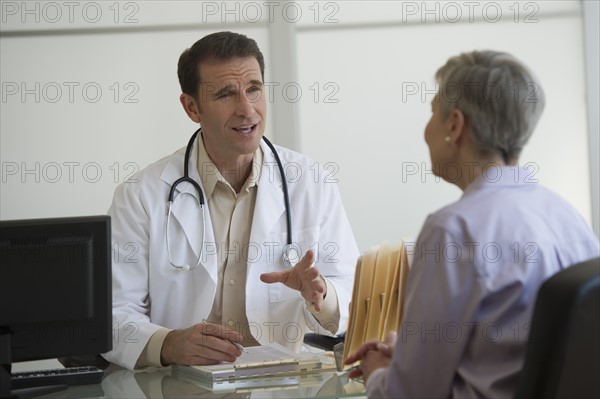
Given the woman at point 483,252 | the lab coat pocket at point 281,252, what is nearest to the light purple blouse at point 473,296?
the woman at point 483,252

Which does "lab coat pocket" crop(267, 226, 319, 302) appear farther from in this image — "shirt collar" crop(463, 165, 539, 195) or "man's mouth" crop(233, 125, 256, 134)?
"shirt collar" crop(463, 165, 539, 195)

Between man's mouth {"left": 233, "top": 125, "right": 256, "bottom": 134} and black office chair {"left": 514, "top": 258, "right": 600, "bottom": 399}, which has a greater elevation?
man's mouth {"left": 233, "top": 125, "right": 256, "bottom": 134}

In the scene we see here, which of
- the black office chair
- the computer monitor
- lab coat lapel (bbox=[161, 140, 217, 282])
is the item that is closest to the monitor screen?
the computer monitor

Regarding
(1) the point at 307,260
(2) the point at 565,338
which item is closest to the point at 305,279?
(1) the point at 307,260

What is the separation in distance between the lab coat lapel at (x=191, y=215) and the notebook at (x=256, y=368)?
1.93ft

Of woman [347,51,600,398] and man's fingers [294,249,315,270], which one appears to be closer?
woman [347,51,600,398]

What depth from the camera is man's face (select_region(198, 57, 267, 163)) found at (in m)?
2.72

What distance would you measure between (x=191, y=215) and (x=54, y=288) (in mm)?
795

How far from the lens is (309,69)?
4.46 meters

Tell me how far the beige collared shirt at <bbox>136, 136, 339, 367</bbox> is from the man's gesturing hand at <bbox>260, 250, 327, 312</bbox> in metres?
0.36

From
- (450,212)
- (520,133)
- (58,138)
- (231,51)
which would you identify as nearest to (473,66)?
(520,133)

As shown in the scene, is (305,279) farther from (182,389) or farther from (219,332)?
(182,389)

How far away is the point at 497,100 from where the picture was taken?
1.55 metres

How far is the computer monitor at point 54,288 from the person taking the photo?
6.29 ft
